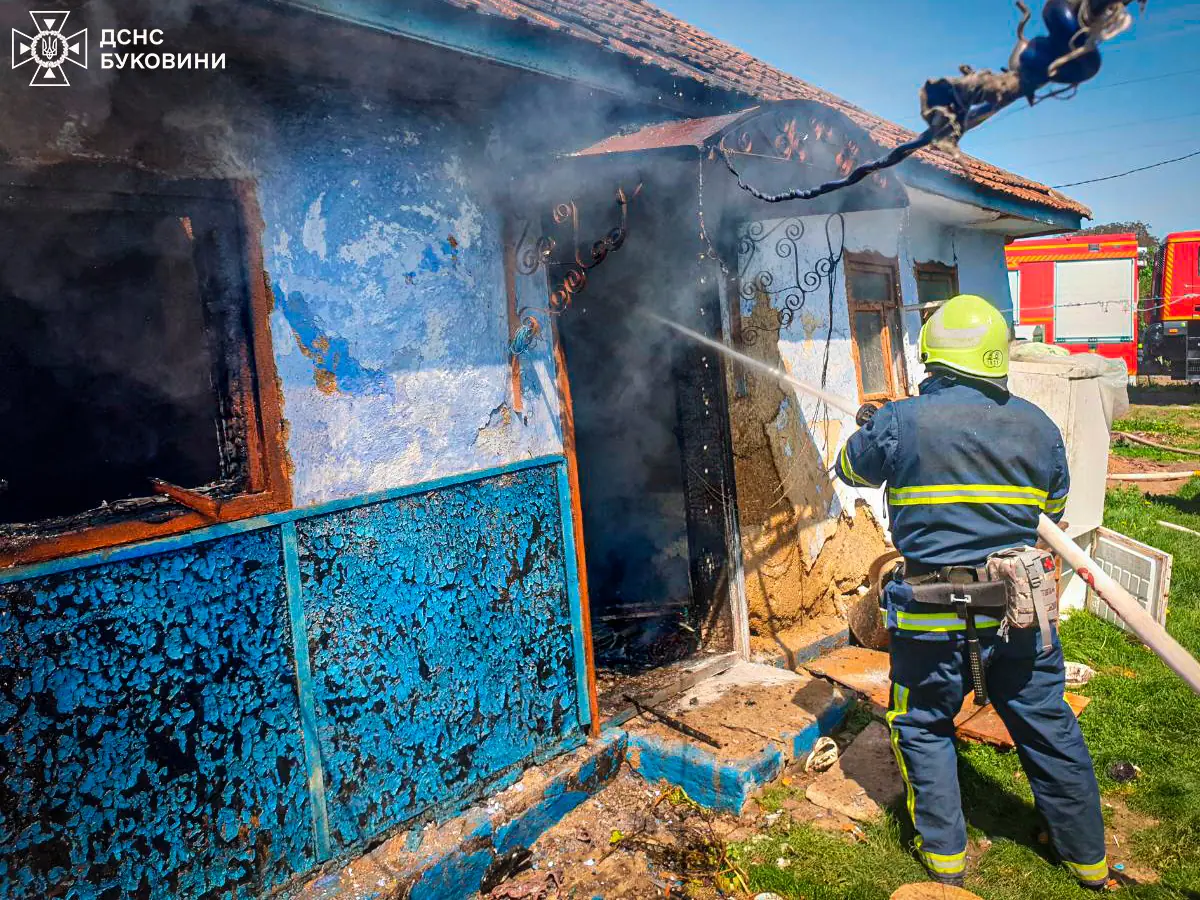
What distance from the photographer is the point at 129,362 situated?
321 cm

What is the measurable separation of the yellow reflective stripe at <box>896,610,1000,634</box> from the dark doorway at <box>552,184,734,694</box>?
2072 mm

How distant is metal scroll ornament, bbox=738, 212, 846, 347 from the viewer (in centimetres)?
562

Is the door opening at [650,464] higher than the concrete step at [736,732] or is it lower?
higher

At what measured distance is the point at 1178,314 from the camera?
20.2m

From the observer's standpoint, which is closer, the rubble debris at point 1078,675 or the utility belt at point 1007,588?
the utility belt at point 1007,588

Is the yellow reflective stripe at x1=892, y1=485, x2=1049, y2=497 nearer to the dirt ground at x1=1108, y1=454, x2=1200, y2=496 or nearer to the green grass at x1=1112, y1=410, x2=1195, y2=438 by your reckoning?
the dirt ground at x1=1108, y1=454, x2=1200, y2=496

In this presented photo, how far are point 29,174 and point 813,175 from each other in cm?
360

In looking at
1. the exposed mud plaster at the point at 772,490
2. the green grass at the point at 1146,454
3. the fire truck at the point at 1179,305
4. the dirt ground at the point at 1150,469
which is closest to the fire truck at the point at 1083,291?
the fire truck at the point at 1179,305

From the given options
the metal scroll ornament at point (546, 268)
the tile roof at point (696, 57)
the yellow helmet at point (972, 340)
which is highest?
the tile roof at point (696, 57)

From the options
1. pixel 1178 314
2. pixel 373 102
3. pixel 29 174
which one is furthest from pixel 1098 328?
pixel 29 174

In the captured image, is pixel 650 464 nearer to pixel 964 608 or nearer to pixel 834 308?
pixel 834 308

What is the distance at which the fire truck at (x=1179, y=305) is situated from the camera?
19891 mm

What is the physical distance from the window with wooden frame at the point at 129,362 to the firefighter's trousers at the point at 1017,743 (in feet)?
9.74

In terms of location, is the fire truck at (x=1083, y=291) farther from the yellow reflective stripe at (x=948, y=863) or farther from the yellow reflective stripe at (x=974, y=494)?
the yellow reflective stripe at (x=948, y=863)
